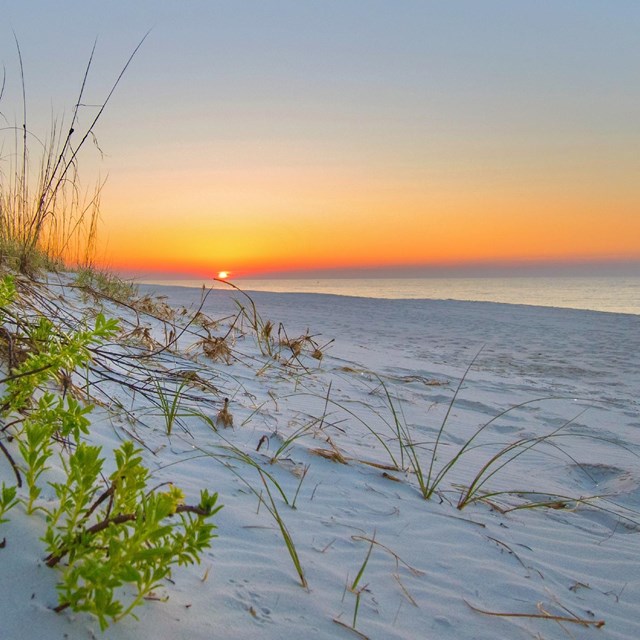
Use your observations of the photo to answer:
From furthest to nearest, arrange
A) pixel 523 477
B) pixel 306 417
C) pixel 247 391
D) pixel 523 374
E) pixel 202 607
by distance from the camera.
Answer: pixel 523 374 → pixel 247 391 → pixel 306 417 → pixel 523 477 → pixel 202 607

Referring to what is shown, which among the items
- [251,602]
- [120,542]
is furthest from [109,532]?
[251,602]

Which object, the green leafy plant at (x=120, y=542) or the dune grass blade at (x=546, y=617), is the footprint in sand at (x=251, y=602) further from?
the dune grass blade at (x=546, y=617)

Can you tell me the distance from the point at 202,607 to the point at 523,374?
477 centimetres

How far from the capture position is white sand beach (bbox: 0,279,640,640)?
3.23ft

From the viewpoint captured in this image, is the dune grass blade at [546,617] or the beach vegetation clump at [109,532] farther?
the dune grass blade at [546,617]

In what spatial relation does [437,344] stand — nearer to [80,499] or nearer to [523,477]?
[523,477]

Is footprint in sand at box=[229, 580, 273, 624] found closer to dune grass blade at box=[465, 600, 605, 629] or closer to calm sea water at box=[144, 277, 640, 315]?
dune grass blade at box=[465, 600, 605, 629]

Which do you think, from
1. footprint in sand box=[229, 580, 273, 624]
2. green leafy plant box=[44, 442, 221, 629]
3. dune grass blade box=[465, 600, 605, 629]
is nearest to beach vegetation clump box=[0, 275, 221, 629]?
green leafy plant box=[44, 442, 221, 629]

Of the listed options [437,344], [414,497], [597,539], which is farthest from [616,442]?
[437,344]

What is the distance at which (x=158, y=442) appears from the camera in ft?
5.74

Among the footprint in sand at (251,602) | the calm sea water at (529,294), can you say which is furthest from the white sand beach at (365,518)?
the calm sea water at (529,294)

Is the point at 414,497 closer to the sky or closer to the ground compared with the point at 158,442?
closer to the ground

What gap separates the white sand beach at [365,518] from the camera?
3.23ft

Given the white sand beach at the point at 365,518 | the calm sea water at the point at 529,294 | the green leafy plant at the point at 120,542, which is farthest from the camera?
the calm sea water at the point at 529,294
